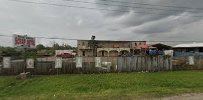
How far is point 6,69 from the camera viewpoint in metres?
23.8

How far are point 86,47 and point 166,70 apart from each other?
45.1 metres

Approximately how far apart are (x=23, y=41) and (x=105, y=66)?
9449 mm

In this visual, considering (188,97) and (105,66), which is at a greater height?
(105,66)

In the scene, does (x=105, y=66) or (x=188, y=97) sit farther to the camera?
(x=105, y=66)

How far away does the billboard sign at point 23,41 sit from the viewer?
25.5 meters

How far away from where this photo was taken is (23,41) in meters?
26.4

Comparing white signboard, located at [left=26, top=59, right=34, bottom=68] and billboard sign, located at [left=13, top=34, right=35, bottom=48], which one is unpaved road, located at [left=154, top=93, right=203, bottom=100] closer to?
white signboard, located at [left=26, top=59, right=34, bottom=68]

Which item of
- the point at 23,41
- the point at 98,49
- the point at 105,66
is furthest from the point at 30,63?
the point at 98,49

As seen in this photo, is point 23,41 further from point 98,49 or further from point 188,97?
point 98,49

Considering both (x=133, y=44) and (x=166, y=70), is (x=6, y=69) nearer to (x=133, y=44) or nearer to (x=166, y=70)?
(x=166, y=70)

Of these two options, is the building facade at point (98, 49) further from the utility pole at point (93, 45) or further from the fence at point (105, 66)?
the fence at point (105, 66)

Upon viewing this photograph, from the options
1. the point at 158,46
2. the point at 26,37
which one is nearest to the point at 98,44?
the point at 158,46

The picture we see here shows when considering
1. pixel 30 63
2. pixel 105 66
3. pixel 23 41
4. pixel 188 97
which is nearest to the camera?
pixel 188 97

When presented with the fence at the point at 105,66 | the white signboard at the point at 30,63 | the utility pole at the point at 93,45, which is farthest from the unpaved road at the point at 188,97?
the utility pole at the point at 93,45
